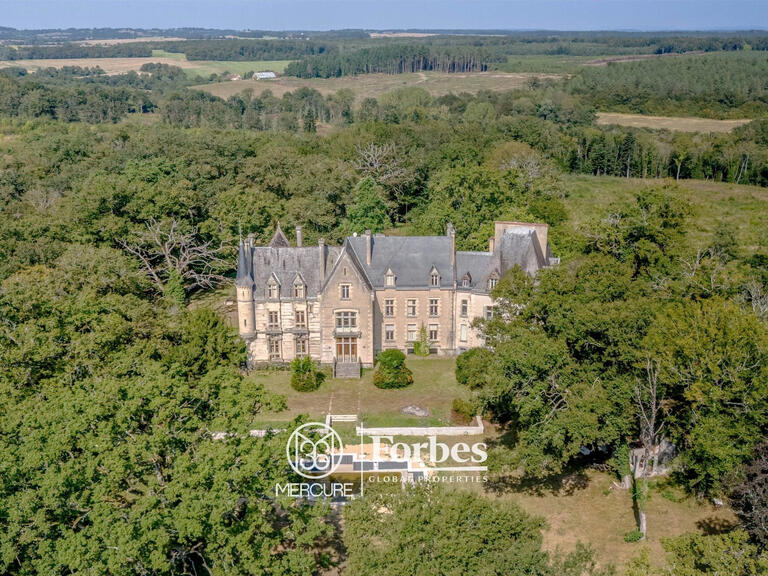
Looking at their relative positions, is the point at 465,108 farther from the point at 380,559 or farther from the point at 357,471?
the point at 380,559

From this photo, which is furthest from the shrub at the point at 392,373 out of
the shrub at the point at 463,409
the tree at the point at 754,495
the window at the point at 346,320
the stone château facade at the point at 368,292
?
the tree at the point at 754,495

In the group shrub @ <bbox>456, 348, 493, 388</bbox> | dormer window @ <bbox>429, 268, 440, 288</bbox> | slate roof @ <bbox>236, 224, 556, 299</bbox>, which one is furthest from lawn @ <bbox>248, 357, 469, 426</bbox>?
slate roof @ <bbox>236, 224, 556, 299</bbox>

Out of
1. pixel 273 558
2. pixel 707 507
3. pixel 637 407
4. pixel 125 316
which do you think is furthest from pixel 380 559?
pixel 125 316

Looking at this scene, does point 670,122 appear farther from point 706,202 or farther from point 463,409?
point 463,409

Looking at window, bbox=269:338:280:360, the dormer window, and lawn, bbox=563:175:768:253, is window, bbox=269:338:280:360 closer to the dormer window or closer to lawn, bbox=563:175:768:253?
the dormer window

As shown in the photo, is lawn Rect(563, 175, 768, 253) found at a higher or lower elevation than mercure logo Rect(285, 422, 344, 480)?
higher

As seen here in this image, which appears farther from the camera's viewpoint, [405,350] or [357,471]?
[405,350]

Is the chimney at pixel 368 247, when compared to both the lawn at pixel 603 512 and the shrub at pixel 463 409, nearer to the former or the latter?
the shrub at pixel 463 409
